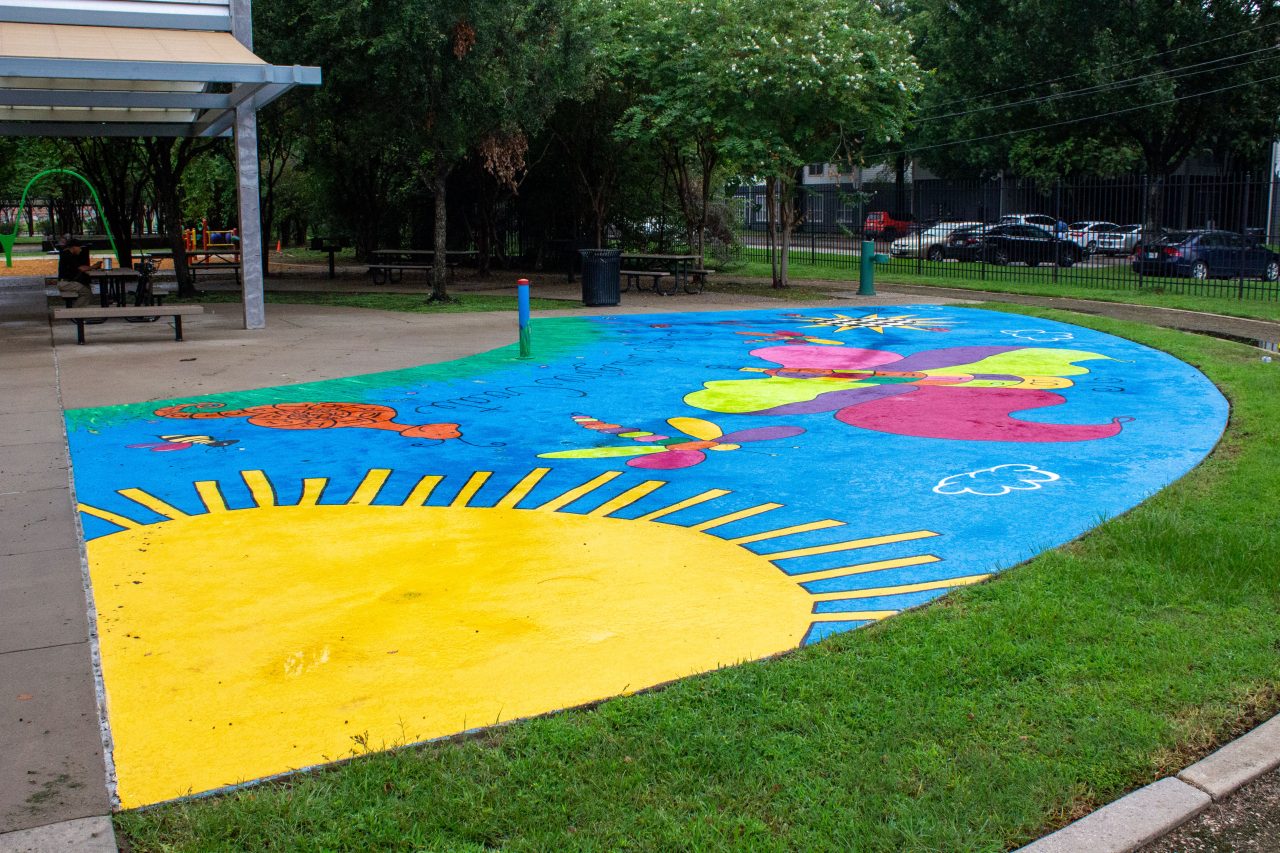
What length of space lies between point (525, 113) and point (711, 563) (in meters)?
17.3

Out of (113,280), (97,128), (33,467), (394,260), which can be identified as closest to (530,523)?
(33,467)

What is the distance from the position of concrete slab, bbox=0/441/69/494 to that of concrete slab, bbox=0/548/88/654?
1782 mm

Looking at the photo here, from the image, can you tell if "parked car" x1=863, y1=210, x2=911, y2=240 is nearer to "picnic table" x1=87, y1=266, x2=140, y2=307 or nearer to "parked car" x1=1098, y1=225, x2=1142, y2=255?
"parked car" x1=1098, y1=225, x2=1142, y2=255

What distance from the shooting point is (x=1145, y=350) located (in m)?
15.5

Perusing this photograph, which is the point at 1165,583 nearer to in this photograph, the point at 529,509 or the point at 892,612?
the point at 892,612

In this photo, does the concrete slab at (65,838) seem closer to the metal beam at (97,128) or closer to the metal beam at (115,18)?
the metal beam at (115,18)

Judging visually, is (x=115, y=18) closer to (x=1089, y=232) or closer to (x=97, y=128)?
(x=97, y=128)

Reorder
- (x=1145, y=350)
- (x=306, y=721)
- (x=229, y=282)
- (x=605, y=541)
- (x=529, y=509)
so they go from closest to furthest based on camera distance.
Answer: (x=306, y=721)
(x=605, y=541)
(x=529, y=509)
(x=1145, y=350)
(x=229, y=282)

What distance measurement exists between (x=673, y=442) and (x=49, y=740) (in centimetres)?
604

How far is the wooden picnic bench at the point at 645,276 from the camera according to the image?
82.2 feet

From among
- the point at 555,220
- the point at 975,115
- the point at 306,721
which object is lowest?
the point at 306,721

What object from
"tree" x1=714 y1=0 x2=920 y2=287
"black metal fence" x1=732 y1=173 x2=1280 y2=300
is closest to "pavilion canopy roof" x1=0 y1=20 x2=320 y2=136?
"tree" x1=714 y1=0 x2=920 y2=287

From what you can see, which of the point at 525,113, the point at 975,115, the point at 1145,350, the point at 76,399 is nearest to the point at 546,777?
the point at 76,399

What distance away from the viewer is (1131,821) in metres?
3.73
